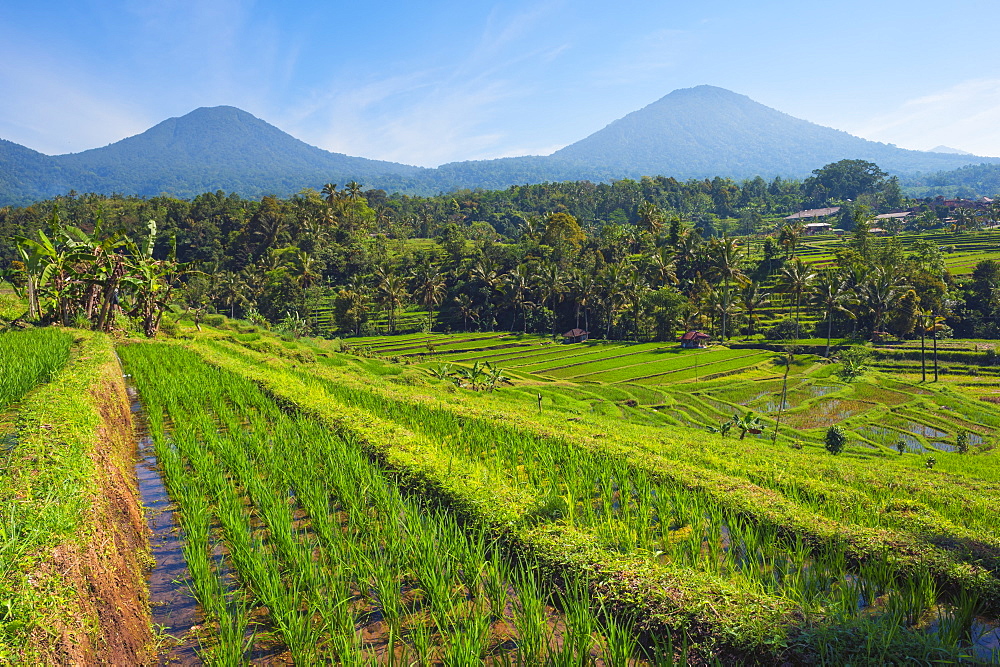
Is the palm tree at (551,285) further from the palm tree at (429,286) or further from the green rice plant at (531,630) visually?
the green rice plant at (531,630)

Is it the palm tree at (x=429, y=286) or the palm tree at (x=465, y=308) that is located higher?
the palm tree at (x=429, y=286)

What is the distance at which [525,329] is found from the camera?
6581 centimetres

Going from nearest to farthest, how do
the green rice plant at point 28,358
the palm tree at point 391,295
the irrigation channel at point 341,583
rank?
the irrigation channel at point 341,583 < the green rice plant at point 28,358 < the palm tree at point 391,295

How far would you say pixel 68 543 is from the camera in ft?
11.8

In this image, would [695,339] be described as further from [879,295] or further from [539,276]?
[539,276]

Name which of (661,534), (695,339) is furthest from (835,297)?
(661,534)

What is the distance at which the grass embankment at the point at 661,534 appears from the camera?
358cm

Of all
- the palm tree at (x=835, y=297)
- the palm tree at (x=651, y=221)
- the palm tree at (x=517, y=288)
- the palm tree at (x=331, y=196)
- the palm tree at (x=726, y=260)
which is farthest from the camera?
the palm tree at (x=331, y=196)

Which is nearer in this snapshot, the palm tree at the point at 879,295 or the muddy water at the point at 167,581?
the muddy water at the point at 167,581

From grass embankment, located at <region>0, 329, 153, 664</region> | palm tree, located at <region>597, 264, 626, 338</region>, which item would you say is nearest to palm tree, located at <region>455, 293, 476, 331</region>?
palm tree, located at <region>597, 264, 626, 338</region>

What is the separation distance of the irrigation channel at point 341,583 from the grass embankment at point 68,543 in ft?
1.39

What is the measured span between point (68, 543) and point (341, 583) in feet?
6.16

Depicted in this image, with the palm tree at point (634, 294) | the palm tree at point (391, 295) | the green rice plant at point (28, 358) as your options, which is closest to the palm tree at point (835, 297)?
the palm tree at point (634, 294)

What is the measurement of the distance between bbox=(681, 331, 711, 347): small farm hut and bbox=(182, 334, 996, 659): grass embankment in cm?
4566
